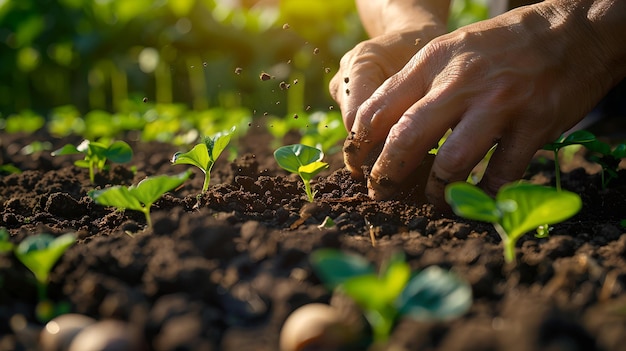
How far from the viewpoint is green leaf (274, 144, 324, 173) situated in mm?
1670

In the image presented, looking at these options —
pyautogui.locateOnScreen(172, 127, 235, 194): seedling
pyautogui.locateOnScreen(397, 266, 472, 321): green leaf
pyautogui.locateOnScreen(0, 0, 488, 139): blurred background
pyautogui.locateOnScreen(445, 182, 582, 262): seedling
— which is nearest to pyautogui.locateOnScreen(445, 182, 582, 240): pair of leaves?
pyautogui.locateOnScreen(445, 182, 582, 262): seedling

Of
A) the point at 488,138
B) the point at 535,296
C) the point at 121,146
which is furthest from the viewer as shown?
the point at 121,146

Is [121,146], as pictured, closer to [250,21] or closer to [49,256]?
[49,256]

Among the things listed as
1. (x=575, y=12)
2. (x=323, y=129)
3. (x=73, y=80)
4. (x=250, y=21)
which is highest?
(x=575, y=12)

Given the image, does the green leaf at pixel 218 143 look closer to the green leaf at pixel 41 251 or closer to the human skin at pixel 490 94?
the human skin at pixel 490 94

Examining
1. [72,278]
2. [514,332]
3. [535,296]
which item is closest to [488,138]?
[535,296]

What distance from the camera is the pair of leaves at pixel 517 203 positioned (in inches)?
41.4

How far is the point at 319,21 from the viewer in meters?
7.21

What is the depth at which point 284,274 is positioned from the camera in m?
1.12

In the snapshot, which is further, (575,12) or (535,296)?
(575,12)

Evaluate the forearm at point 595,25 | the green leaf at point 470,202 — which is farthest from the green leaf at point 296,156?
the forearm at point 595,25

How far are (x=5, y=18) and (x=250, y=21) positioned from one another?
2.78 metres

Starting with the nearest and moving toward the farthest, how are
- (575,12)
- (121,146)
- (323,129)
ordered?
1. (575,12)
2. (121,146)
3. (323,129)

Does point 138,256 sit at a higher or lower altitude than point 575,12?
lower
